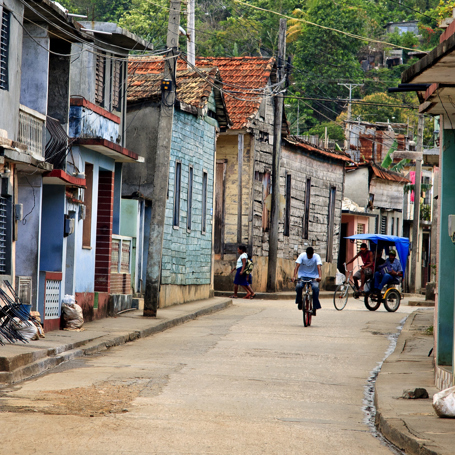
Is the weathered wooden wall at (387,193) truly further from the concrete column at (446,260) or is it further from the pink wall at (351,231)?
the concrete column at (446,260)

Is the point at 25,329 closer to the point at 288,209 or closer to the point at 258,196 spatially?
the point at 258,196

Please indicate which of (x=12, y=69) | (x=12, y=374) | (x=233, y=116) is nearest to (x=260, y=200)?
(x=233, y=116)

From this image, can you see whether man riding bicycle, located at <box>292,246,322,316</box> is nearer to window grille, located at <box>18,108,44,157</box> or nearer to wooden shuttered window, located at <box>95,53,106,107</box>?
wooden shuttered window, located at <box>95,53,106,107</box>

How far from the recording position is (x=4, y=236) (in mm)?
13539

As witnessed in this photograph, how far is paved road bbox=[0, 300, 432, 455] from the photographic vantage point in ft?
22.6

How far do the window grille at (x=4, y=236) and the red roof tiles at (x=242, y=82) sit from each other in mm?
16834

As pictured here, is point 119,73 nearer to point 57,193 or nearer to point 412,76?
point 57,193

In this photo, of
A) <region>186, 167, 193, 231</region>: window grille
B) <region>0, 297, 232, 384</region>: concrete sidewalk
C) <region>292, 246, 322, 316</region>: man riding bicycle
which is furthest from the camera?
<region>186, 167, 193, 231</region>: window grille

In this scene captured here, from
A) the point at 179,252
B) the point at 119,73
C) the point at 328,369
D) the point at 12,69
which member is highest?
the point at 119,73

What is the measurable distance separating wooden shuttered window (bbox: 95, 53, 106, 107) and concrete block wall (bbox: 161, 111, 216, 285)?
13.9 feet

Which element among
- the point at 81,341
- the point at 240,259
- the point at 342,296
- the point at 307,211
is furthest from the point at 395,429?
the point at 307,211

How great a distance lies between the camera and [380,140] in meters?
54.5

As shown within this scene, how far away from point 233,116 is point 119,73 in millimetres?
10986

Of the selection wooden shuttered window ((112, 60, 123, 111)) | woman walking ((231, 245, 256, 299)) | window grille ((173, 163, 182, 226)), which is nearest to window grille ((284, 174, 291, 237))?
woman walking ((231, 245, 256, 299))
